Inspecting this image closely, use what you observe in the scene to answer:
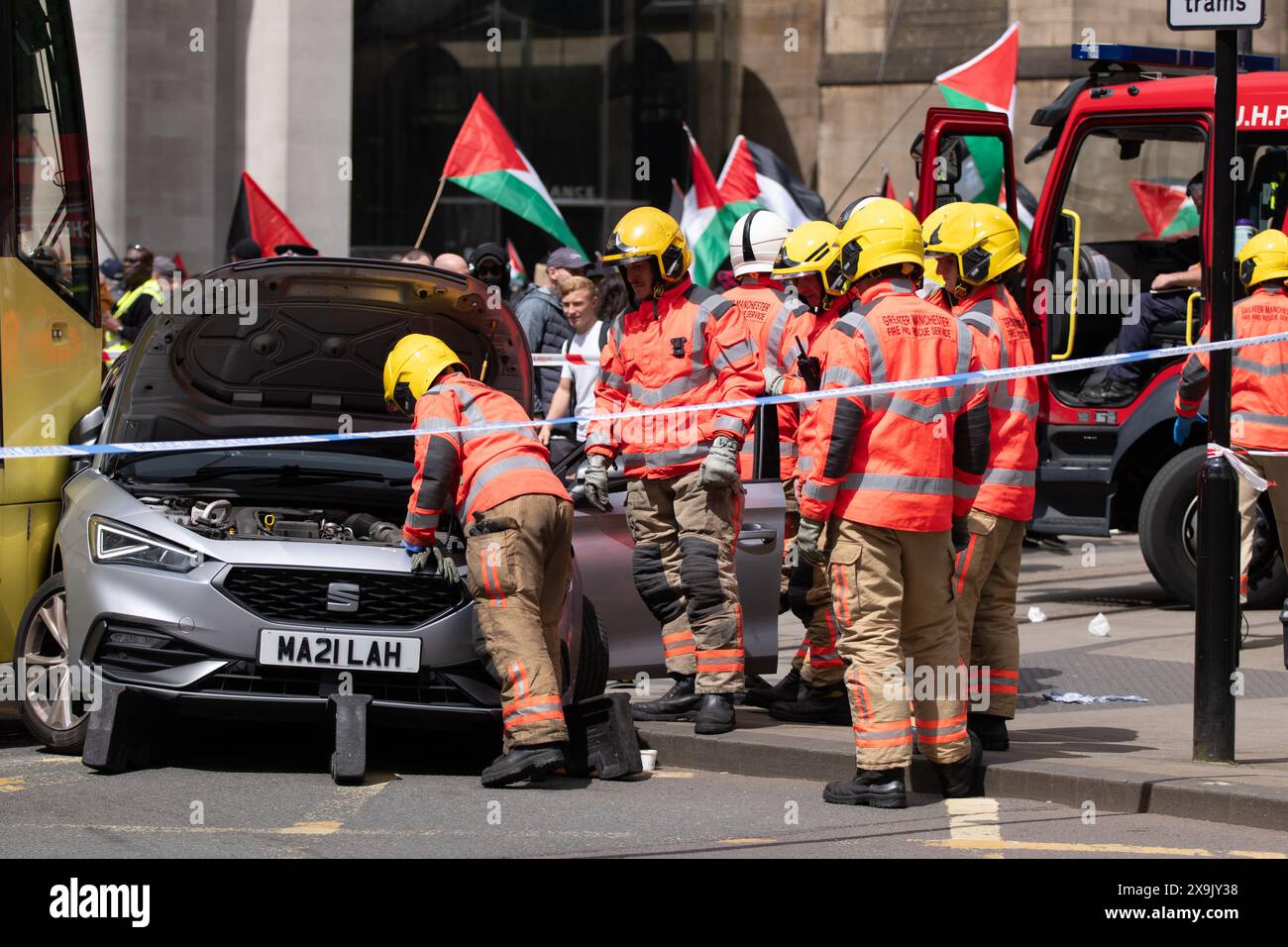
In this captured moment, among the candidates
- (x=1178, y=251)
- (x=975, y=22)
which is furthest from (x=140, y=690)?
(x=975, y=22)

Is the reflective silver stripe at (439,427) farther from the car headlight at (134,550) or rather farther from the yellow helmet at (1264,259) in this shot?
the yellow helmet at (1264,259)

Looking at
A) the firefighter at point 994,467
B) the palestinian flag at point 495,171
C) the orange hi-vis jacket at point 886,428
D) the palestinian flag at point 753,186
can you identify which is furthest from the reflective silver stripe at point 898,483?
the palestinian flag at point 753,186

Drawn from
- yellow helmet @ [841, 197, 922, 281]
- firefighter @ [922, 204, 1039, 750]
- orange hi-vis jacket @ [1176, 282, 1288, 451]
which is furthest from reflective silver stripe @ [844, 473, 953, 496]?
orange hi-vis jacket @ [1176, 282, 1288, 451]

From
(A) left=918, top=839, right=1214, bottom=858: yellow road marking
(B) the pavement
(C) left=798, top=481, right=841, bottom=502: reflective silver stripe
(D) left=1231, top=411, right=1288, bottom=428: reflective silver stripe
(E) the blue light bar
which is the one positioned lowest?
(B) the pavement

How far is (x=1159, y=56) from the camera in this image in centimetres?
1378

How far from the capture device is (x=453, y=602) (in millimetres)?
7477

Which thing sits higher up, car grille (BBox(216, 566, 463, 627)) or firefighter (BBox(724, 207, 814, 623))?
firefighter (BBox(724, 207, 814, 623))

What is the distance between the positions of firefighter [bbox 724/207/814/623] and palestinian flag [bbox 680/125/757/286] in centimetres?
656

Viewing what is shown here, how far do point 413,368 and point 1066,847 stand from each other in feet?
9.48

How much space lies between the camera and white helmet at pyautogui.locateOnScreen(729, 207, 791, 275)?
948 cm

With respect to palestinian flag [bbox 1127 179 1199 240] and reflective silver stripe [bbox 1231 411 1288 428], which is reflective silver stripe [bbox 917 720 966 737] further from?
palestinian flag [bbox 1127 179 1199 240]

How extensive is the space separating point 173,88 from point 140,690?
1861 centimetres

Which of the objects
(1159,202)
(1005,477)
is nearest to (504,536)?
(1005,477)

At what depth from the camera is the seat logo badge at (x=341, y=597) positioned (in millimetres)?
7328
